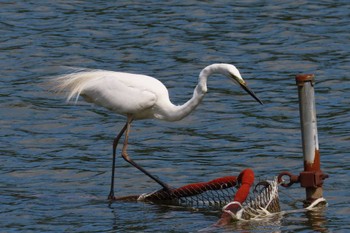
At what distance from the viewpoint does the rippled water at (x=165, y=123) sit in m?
10.6

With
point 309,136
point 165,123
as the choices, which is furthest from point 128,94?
point 165,123

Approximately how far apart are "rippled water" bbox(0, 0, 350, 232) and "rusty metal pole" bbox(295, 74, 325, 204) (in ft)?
0.95

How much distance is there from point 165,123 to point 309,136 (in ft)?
15.5

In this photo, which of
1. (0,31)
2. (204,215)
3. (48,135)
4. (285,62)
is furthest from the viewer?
(0,31)

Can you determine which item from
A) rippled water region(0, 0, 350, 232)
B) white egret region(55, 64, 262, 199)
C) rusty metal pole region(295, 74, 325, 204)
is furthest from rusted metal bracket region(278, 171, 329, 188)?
white egret region(55, 64, 262, 199)

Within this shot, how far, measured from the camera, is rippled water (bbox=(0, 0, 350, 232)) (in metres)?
10.6

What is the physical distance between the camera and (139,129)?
14.1 m

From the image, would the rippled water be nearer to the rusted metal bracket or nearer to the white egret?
the rusted metal bracket

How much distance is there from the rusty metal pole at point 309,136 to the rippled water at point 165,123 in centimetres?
29

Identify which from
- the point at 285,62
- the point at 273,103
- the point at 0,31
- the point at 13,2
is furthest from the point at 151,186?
the point at 13,2

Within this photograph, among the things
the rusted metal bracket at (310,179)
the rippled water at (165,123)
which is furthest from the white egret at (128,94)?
the rusted metal bracket at (310,179)

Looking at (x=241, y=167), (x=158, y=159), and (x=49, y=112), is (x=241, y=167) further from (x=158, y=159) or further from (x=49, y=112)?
→ (x=49, y=112)

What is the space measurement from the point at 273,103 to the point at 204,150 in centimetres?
223

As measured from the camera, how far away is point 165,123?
14.4 m
